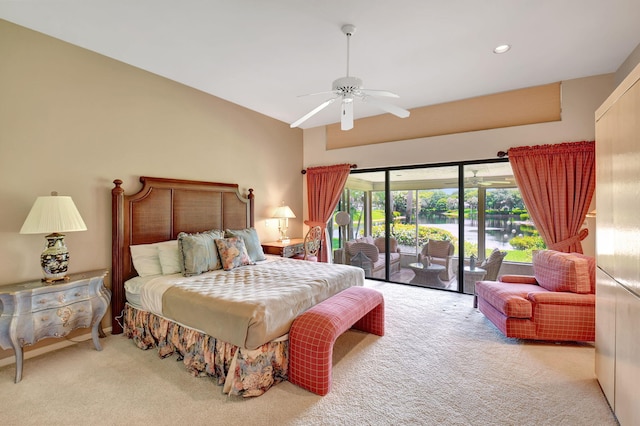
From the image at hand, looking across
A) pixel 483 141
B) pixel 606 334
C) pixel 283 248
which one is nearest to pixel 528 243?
pixel 483 141

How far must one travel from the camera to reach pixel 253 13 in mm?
2404

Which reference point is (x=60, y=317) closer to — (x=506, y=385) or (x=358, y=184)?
(x=506, y=385)

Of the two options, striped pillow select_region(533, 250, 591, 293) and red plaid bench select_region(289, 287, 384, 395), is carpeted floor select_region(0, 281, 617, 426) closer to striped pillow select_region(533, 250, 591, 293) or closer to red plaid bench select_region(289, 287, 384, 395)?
red plaid bench select_region(289, 287, 384, 395)

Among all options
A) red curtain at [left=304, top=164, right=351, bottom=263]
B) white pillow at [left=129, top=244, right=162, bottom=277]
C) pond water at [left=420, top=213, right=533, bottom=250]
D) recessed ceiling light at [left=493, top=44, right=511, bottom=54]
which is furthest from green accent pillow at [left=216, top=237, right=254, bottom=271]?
recessed ceiling light at [left=493, top=44, right=511, bottom=54]

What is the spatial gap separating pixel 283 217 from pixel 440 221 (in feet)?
8.89

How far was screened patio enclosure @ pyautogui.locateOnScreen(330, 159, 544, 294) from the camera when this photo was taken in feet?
13.9

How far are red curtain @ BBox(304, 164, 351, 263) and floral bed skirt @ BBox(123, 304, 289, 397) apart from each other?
10.8ft

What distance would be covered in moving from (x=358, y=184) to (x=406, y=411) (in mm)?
4141

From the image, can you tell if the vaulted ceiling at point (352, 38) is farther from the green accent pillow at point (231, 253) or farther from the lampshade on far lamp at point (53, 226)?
the green accent pillow at point (231, 253)

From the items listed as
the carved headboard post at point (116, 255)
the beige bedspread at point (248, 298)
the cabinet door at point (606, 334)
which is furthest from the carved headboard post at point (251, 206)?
the cabinet door at point (606, 334)

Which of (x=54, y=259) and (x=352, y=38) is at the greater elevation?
(x=352, y=38)

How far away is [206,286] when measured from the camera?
2627mm

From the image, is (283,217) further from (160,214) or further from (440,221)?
(440,221)

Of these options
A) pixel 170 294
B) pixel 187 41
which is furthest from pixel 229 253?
pixel 187 41
